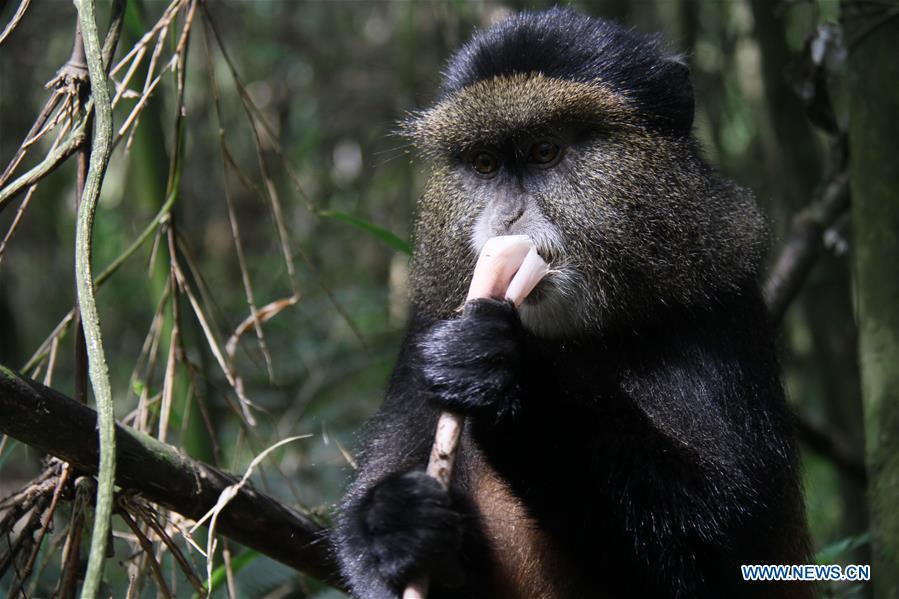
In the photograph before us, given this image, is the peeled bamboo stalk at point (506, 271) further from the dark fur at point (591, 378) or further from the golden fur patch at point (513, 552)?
the golden fur patch at point (513, 552)

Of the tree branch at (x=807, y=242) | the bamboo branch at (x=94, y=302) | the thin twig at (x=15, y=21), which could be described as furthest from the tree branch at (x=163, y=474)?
the tree branch at (x=807, y=242)

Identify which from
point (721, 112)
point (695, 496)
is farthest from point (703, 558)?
point (721, 112)

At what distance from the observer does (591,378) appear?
126 inches

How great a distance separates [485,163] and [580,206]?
0.41 metres

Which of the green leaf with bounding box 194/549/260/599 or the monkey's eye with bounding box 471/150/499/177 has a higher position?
the monkey's eye with bounding box 471/150/499/177

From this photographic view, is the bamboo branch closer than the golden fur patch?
Yes

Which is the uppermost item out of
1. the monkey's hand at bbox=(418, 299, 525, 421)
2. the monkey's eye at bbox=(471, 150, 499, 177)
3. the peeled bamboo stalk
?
the monkey's eye at bbox=(471, 150, 499, 177)

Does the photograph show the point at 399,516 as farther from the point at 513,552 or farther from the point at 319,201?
the point at 319,201

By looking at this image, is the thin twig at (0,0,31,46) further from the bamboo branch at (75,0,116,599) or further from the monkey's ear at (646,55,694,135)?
the monkey's ear at (646,55,694,135)

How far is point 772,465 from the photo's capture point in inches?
131

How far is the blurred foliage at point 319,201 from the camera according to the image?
5.64 metres

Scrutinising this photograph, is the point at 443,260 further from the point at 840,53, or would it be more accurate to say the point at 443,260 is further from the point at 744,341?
the point at 840,53

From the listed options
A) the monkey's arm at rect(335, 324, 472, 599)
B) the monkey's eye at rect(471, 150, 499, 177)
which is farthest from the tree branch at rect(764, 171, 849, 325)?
the monkey's arm at rect(335, 324, 472, 599)

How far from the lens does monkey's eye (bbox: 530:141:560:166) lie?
3.43 metres
